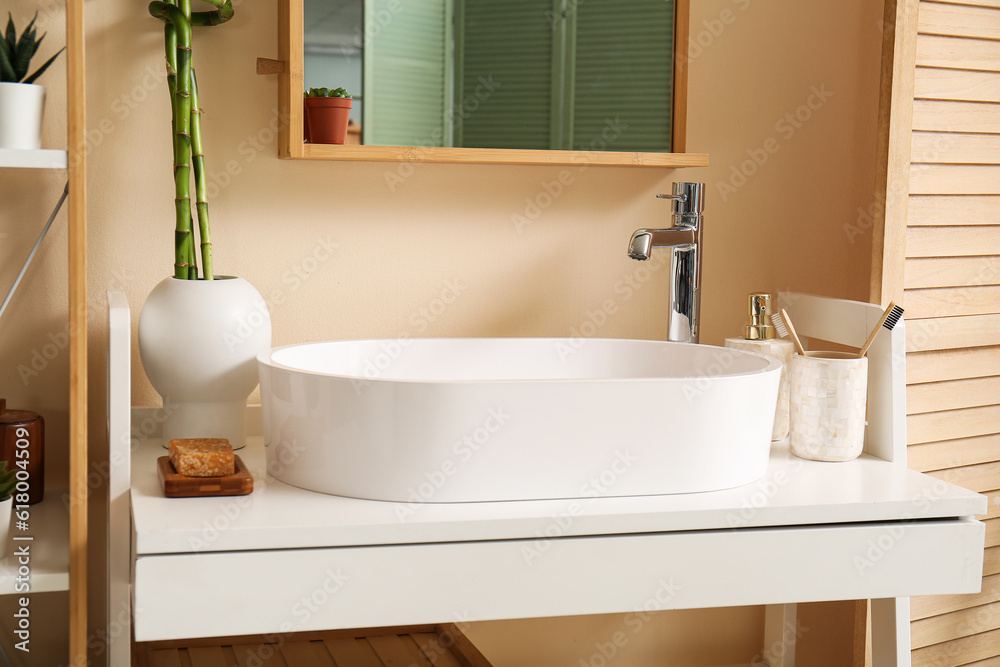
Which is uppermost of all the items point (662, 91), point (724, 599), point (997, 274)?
point (662, 91)

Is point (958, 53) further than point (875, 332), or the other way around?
point (958, 53)

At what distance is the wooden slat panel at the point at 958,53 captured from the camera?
121 cm

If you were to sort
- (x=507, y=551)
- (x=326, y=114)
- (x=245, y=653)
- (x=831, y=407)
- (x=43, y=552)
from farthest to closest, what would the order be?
(x=245, y=653) < (x=326, y=114) < (x=831, y=407) < (x=43, y=552) < (x=507, y=551)

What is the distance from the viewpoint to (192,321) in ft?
3.47

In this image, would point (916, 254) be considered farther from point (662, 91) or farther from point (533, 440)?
point (533, 440)

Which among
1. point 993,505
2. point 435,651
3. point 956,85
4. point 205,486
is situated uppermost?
point 956,85

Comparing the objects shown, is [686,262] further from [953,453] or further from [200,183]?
[200,183]

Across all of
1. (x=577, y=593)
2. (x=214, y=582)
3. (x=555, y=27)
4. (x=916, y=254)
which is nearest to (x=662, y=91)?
(x=555, y=27)

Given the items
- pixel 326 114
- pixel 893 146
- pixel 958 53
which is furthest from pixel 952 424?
pixel 326 114

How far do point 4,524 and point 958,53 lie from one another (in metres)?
1.27

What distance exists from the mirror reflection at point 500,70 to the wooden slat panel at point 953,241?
0.37 meters

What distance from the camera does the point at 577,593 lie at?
879 mm

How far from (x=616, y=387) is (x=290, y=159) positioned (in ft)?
1.96

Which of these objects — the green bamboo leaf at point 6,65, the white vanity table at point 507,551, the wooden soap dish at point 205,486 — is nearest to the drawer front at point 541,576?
the white vanity table at point 507,551
